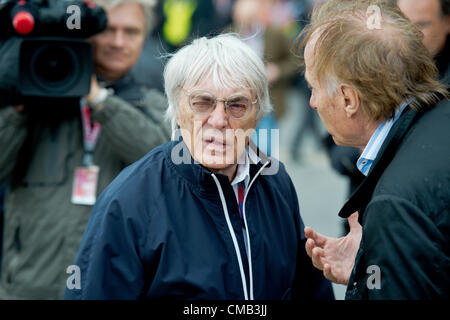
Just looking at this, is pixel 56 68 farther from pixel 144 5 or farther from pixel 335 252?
pixel 335 252

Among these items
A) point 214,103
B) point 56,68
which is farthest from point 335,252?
point 56,68

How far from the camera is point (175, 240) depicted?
6.09 ft

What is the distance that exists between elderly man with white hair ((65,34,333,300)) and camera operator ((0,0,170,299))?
0.69 metres

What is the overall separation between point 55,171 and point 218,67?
1103 mm

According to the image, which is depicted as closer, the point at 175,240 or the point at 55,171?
the point at 175,240

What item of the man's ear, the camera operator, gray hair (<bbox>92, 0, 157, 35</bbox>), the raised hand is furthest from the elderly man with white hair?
gray hair (<bbox>92, 0, 157, 35</bbox>)

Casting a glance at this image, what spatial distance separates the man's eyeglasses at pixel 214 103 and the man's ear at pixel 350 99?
13.5 inches

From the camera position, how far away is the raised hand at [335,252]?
79.2 inches

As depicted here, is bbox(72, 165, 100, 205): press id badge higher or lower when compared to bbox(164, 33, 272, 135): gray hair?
lower

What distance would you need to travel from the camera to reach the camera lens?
2.65 m

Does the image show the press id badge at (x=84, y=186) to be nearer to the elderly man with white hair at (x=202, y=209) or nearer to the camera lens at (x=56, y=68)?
the camera lens at (x=56, y=68)

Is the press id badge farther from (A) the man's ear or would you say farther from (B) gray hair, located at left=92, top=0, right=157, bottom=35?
(A) the man's ear

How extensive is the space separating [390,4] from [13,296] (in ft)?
6.56
